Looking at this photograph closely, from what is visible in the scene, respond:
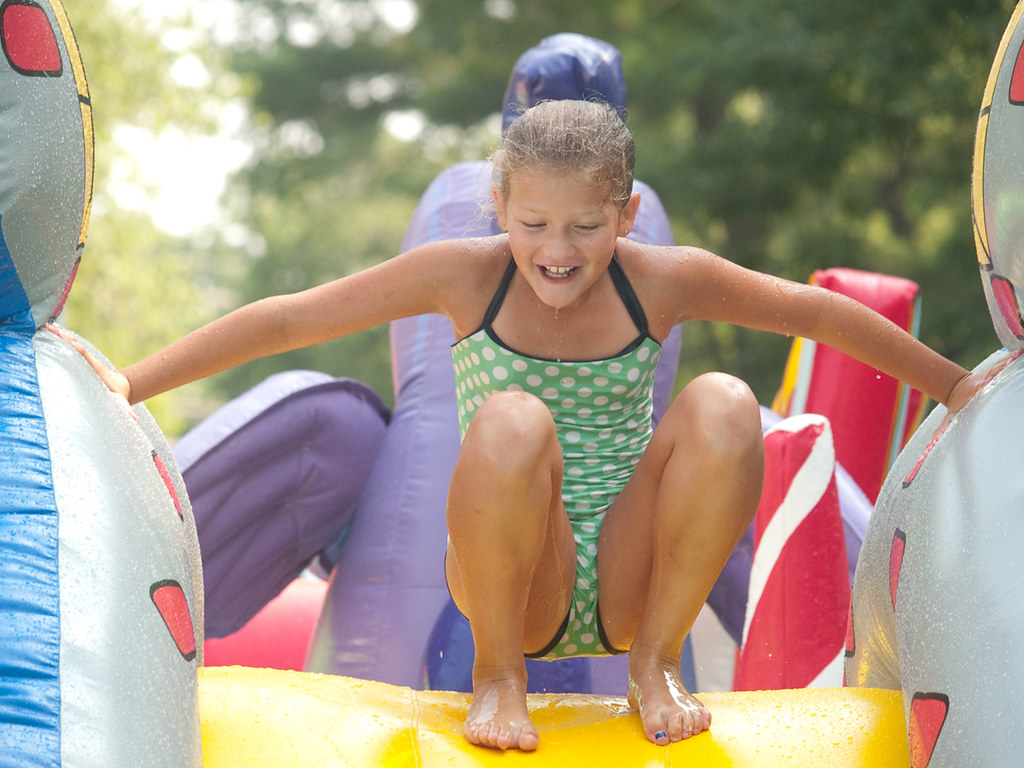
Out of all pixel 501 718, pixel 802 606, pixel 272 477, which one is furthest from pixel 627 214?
pixel 272 477

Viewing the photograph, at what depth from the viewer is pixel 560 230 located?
143 cm

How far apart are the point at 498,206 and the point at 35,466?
633 millimetres

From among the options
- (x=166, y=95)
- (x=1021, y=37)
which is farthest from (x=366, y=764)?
(x=166, y=95)

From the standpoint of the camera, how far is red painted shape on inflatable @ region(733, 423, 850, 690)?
2.04 meters

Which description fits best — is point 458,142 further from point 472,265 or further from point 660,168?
point 472,265

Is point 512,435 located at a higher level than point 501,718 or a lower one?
higher

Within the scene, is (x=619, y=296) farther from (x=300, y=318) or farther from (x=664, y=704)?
(x=664, y=704)

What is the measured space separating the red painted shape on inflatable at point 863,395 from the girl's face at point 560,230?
1.51 metres

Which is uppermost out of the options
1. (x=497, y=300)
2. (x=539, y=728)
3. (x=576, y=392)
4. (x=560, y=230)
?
(x=560, y=230)

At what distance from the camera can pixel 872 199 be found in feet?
26.2

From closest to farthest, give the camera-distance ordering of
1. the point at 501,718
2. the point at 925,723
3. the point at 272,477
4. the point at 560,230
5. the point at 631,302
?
the point at 925,723, the point at 501,718, the point at 560,230, the point at 631,302, the point at 272,477

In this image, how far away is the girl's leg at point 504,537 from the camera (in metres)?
1.31

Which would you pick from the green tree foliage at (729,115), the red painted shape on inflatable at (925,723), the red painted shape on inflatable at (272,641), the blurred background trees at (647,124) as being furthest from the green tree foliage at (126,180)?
the red painted shape on inflatable at (925,723)

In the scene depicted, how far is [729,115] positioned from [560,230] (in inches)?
268
